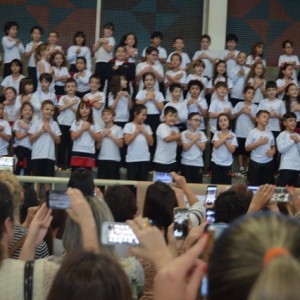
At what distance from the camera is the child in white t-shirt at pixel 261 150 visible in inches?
460

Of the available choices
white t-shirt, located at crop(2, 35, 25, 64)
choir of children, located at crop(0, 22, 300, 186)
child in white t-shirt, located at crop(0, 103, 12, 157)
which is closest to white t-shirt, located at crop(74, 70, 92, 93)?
choir of children, located at crop(0, 22, 300, 186)

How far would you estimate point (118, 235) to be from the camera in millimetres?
2531

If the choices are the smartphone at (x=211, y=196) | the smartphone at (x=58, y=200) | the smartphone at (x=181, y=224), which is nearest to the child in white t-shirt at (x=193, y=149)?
the smartphone at (x=211, y=196)

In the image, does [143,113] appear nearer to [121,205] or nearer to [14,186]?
[121,205]

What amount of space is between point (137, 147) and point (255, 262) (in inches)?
387

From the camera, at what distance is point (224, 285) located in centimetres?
169

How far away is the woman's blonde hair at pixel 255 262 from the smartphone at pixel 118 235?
2.56ft

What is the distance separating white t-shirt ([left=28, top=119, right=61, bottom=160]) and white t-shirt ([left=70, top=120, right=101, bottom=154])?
0.29m

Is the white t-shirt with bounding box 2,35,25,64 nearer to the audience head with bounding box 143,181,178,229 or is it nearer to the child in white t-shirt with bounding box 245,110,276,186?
the child in white t-shirt with bounding box 245,110,276,186

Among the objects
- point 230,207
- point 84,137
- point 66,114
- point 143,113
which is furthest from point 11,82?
point 230,207

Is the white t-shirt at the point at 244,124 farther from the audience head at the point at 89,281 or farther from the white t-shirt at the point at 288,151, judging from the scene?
the audience head at the point at 89,281

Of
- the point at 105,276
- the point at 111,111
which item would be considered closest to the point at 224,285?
the point at 105,276

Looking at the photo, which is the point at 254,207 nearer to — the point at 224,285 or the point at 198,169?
the point at 224,285

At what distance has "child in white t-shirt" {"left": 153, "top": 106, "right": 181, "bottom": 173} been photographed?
11.5 m
